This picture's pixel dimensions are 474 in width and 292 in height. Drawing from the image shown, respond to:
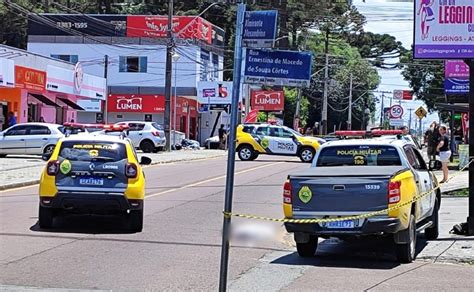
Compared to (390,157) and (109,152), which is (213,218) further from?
(390,157)

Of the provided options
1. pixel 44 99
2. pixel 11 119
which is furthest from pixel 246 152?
pixel 44 99

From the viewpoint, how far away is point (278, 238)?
1246 centimetres

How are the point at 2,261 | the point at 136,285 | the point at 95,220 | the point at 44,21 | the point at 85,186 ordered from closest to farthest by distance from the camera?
the point at 136,285, the point at 2,261, the point at 85,186, the point at 95,220, the point at 44,21

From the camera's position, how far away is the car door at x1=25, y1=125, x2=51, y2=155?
3148cm

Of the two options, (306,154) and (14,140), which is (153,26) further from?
(14,140)

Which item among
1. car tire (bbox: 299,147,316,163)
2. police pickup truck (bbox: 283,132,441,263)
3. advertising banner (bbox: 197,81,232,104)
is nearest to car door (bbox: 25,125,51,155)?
car tire (bbox: 299,147,316,163)

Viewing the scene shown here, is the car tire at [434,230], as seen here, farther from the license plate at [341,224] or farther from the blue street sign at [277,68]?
the blue street sign at [277,68]

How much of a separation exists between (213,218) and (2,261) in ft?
18.9

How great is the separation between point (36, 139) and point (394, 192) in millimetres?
24001

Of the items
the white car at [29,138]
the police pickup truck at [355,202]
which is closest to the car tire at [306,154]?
the white car at [29,138]

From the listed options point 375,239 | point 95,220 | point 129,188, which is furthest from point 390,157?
point 95,220

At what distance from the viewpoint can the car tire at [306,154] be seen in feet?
118

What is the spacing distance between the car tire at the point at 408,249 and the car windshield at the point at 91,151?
195 inches

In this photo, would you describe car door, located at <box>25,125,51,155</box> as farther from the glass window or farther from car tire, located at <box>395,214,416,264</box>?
the glass window
